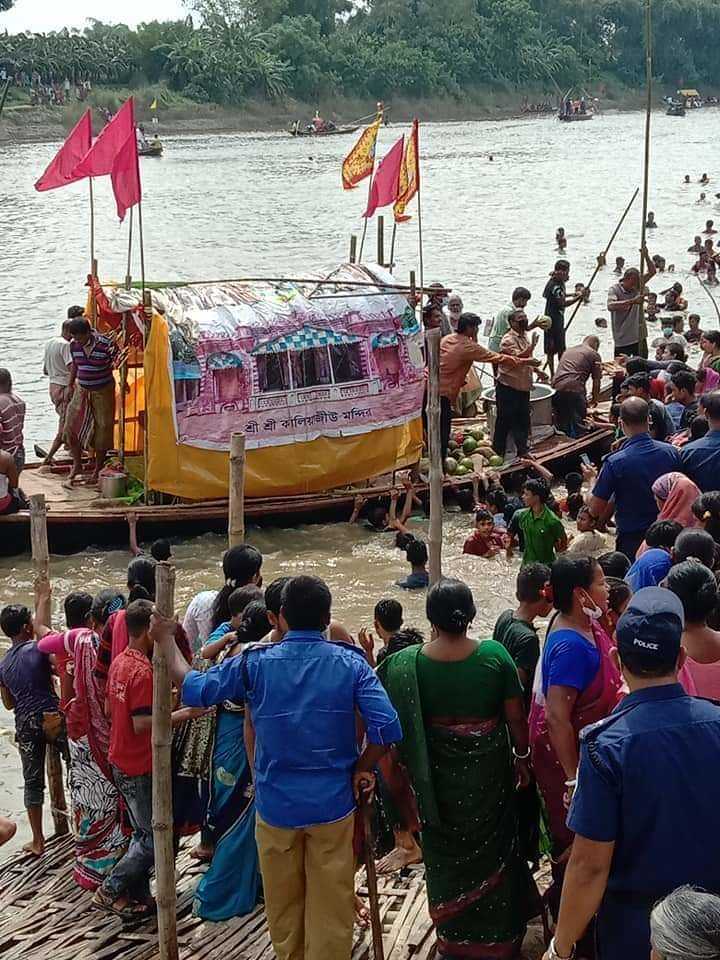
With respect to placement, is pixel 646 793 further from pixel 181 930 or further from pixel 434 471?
pixel 434 471

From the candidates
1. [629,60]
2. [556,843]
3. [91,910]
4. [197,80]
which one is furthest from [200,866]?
[629,60]

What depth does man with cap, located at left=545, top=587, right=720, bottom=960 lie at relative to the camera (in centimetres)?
310

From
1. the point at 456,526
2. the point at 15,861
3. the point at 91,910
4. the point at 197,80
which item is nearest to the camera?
the point at 91,910

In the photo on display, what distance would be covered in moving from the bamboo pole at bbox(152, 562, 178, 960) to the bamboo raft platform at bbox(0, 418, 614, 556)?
6394 millimetres

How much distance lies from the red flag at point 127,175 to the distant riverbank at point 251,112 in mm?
45428

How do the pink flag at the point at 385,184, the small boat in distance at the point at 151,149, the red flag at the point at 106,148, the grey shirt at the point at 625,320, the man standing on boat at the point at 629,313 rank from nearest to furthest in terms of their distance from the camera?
1. the red flag at the point at 106,148
2. the pink flag at the point at 385,184
3. the man standing on boat at the point at 629,313
4. the grey shirt at the point at 625,320
5. the small boat in distance at the point at 151,149

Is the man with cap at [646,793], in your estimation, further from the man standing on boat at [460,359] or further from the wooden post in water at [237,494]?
the man standing on boat at [460,359]

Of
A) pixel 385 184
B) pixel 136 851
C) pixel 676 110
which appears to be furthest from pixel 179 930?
pixel 676 110

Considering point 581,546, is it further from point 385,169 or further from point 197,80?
point 197,80

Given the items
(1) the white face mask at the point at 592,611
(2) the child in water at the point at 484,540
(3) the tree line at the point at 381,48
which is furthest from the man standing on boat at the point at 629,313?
(3) the tree line at the point at 381,48

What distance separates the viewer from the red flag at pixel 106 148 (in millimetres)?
11102

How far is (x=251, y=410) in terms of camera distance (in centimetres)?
1066

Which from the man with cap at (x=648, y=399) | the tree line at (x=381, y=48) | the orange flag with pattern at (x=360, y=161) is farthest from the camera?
the tree line at (x=381, y=48)

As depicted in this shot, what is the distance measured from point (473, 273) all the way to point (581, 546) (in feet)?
69.6
